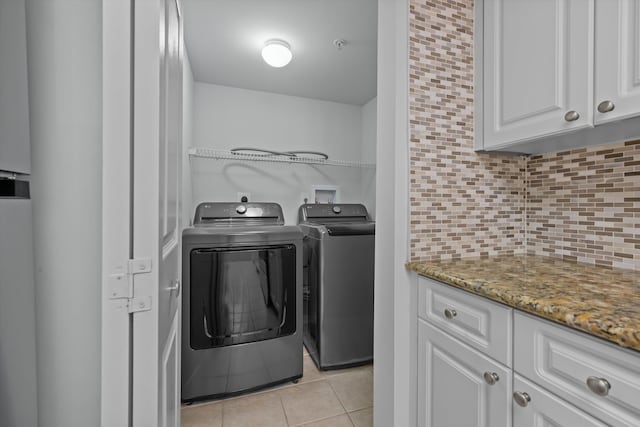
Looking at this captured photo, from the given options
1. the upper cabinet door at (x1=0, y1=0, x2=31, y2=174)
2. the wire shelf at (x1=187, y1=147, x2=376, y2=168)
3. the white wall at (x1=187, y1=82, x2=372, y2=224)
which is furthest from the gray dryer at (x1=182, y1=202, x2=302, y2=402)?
the upper cabinet door at (x1=0, y1=0, x2=31, y2=174)

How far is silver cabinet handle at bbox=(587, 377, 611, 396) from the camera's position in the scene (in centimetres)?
59

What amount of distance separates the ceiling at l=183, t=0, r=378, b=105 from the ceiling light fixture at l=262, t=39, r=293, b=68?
4 cm

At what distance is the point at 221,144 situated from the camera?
276cm

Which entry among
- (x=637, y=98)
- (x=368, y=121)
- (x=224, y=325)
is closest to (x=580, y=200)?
(x=637, y=98)

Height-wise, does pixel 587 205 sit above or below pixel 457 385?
above

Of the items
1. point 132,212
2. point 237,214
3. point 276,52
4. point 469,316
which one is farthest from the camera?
point 237,214

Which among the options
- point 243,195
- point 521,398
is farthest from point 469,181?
point 243,195

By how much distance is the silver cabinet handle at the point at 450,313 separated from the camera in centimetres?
99

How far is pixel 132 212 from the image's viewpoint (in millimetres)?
672

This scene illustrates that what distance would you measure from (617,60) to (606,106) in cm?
13

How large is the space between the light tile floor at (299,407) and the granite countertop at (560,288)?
3.57 feet

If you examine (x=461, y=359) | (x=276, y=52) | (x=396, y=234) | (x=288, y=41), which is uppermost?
(x=288, y=41)

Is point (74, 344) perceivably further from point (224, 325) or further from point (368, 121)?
point (368, 121)

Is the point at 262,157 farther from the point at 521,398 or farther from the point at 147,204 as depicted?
the point at 521,398
